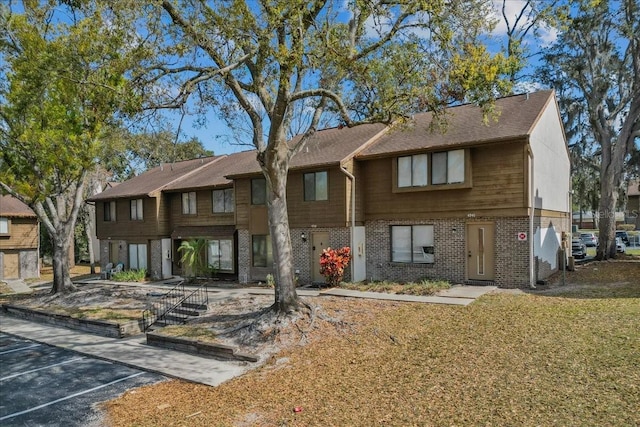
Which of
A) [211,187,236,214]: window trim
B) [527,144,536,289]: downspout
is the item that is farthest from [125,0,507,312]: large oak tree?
[211,187,236,214]: window trim

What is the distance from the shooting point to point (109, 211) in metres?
28.6

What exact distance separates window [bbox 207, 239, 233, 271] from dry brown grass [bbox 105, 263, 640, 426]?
12.7 meters

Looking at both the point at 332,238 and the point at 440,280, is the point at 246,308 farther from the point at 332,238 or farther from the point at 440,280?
the point at 440,280

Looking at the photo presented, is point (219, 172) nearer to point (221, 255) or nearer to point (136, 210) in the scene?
point (221, 255)

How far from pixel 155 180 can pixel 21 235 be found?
12.2 meters

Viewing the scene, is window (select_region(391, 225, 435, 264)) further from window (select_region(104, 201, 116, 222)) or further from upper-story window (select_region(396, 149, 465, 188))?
window (select_region(104, 201, 116, 222))

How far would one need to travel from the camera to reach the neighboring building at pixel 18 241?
3066 cm

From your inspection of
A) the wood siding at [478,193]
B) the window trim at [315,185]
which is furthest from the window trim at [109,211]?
the wood siding at [478,193]

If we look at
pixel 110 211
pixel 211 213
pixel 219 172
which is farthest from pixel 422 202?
pixel 110 211

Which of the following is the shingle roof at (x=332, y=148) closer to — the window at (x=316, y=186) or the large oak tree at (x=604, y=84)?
the window at (x=316, y=186)

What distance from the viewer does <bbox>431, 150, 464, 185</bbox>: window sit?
52.3ft

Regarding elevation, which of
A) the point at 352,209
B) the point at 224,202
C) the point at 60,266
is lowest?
the point at 60,266

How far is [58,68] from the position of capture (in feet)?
30.4

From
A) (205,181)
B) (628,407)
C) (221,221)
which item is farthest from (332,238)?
(628,407)
